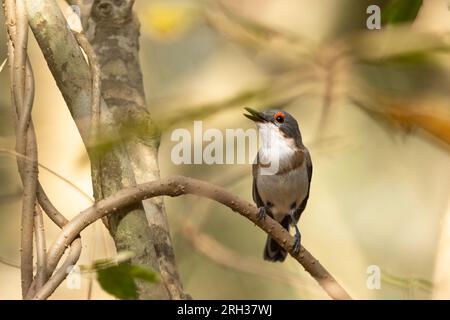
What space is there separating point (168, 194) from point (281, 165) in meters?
2.37

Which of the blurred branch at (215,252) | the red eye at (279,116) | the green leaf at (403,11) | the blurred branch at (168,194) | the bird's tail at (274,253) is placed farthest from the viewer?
the bird's tail at (274,253)

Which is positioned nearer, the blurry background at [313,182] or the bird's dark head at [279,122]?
→ the bird's dark head at [279,122]

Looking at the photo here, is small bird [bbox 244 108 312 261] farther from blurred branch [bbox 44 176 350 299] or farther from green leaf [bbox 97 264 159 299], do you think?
green leaf [bbox 97 264 159 299]

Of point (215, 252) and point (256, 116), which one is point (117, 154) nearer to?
point (215, 252)

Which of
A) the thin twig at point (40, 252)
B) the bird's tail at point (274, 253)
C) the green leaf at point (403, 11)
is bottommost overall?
the thin twig at point (40, 252)

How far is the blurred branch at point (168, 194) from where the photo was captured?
2062 millimetres

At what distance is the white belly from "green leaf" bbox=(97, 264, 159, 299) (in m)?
3.14

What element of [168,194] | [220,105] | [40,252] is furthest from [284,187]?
[220,105]

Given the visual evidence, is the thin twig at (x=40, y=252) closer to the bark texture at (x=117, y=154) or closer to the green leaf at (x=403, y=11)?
the bark texture at (x=117, y=154)

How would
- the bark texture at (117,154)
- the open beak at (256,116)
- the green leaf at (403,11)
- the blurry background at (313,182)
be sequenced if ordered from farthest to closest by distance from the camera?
the blurry background at (313,182) < the open beak at (256,116) < the bark texture at (117,154) < the green leaf at (403,11)

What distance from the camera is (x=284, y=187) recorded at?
457 cm

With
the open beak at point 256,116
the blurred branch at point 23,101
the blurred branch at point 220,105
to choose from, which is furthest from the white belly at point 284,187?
the blurred branch at point 220,105

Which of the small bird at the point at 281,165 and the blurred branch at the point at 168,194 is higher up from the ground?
the small bird at the point at 281,165
